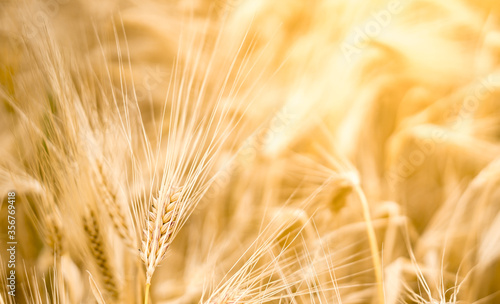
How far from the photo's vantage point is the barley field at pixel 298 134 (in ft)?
2.54

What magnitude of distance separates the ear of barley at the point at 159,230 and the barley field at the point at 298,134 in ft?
0.64

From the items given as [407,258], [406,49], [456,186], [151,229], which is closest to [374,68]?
[406,49]

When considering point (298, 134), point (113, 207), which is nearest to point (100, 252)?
point (113, 207)

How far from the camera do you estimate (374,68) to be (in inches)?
32.5

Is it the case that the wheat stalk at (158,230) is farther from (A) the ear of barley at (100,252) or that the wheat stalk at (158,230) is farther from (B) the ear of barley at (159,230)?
(A) the ear of barley at (100,252)

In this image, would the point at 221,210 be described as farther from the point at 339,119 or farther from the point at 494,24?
the point at 494,24

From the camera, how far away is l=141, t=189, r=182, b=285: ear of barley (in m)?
0.57

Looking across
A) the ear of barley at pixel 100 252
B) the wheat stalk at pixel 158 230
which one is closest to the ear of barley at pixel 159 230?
the wheat stalk at pixel 158 230

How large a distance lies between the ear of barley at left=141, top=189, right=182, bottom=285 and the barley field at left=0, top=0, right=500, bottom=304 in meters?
0.20

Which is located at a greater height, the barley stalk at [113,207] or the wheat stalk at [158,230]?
the barley stalk at [113,207]

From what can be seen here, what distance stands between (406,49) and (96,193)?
656 millimetres

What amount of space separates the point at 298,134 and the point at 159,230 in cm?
37

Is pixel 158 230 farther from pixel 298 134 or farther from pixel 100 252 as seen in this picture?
pixel 298 134

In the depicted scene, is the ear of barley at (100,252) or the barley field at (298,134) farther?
the barley field at (298,134)
